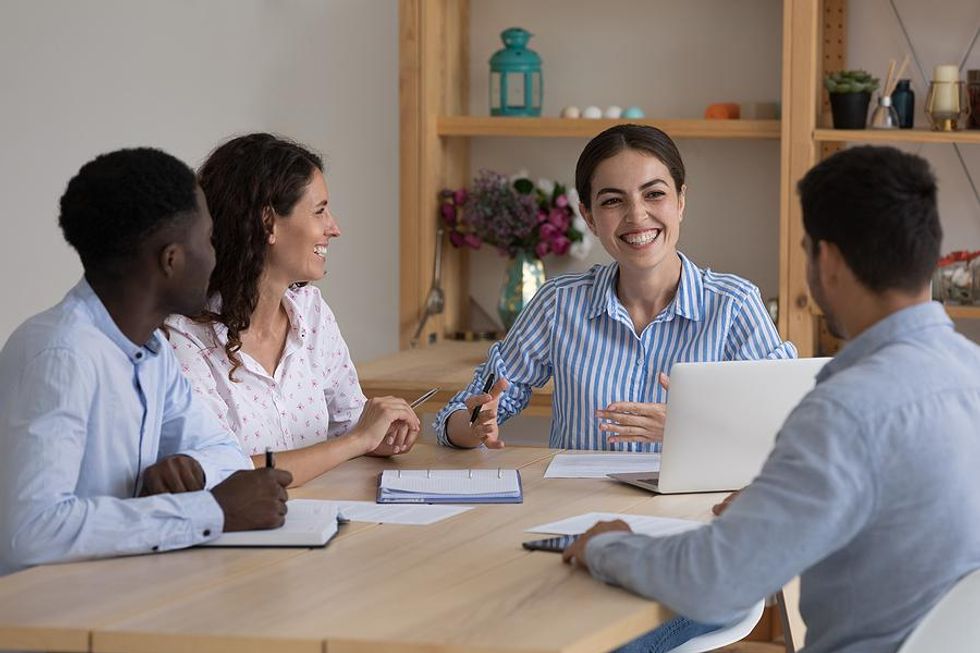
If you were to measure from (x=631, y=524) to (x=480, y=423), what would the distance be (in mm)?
653

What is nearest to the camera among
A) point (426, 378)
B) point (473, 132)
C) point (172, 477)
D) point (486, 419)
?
point (172, 477)

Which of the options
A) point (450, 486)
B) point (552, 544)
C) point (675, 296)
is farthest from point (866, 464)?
point (675, 296)

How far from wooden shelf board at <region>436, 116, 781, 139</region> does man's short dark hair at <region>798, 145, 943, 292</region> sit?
8.05 feet

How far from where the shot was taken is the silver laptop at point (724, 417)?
214 cm

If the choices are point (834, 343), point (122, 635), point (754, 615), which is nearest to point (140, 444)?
point (122, 635)

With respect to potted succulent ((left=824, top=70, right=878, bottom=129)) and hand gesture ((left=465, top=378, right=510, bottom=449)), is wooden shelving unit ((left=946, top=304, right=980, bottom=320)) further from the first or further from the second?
hand gesture ((left=465, top=378, right=510, bottom=449))

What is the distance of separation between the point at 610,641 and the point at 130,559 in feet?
2.12

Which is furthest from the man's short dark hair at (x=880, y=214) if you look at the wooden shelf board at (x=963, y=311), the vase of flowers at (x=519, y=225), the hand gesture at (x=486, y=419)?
the vase of flowers at (x=519, y=225)

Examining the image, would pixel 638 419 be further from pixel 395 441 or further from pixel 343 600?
pixel 343 600

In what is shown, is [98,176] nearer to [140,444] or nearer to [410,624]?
[140,444]

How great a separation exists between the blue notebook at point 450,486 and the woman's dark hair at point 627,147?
2.40 ft

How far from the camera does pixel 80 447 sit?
181cm

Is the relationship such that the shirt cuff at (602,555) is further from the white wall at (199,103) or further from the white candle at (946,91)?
the white candle at (946,91)

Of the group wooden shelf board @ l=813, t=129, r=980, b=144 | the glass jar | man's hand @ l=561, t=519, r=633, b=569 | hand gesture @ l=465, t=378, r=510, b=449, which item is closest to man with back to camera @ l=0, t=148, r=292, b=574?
man's hand @ l=561, t=519, r=633, b=569
